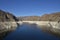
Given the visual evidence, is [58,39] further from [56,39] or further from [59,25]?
[59,25]

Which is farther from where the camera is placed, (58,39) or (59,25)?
(59,25)

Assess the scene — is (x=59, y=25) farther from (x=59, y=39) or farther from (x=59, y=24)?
(x=59, y=39)

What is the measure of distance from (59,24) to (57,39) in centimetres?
2044

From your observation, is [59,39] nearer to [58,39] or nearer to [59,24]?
[58,39]

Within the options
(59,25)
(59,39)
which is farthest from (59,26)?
(59,39)

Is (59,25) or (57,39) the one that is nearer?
(57,39)

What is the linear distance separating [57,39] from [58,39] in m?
0.20

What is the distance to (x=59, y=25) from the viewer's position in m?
45.2

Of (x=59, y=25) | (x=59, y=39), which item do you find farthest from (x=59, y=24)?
(x=59, y=39)

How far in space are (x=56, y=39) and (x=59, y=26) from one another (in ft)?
66.4

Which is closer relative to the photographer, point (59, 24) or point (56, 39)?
point (56, 39)

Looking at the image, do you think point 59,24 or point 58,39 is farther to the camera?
point 59,24

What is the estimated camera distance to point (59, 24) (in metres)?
45.4

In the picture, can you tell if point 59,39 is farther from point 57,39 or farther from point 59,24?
point 59,24
